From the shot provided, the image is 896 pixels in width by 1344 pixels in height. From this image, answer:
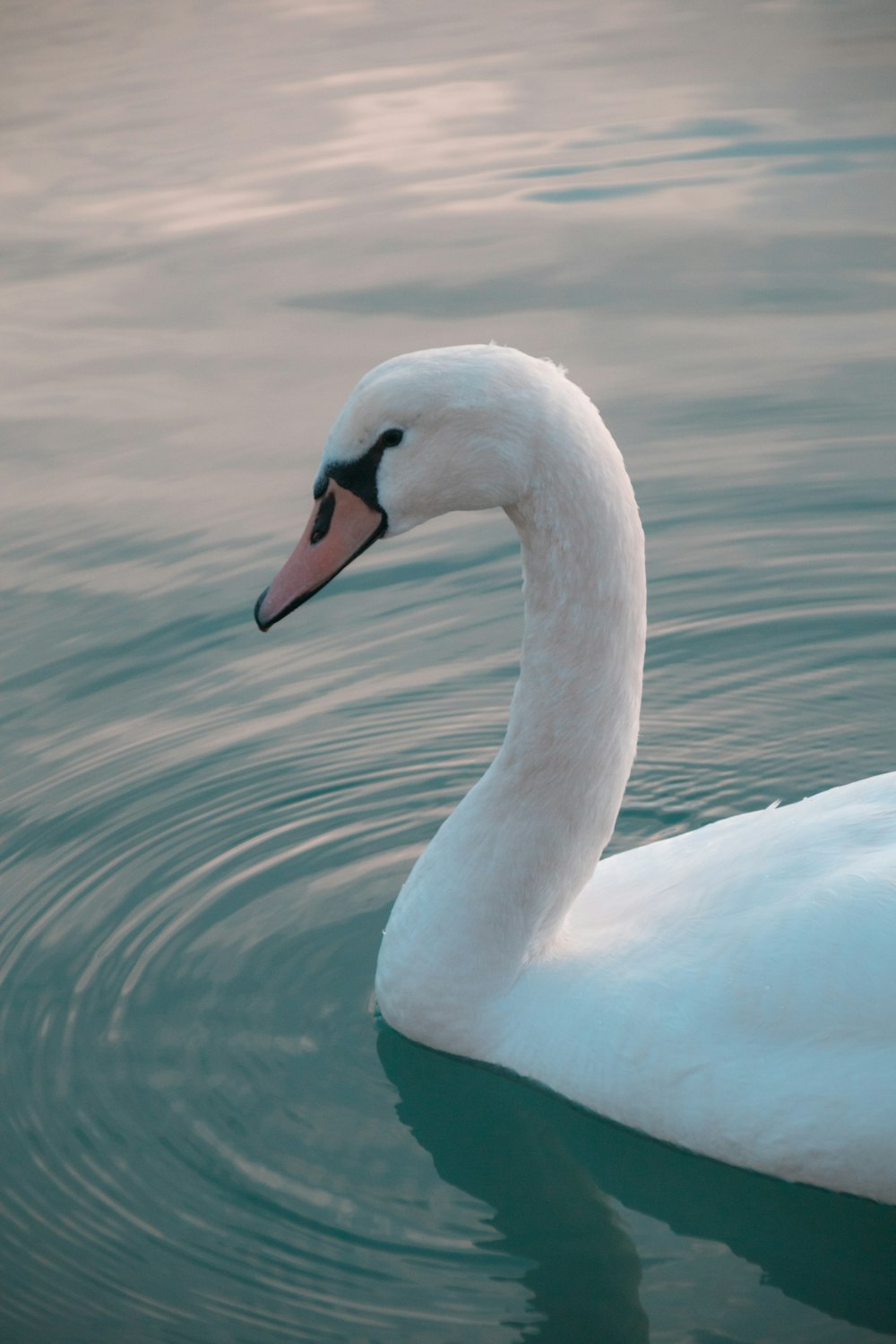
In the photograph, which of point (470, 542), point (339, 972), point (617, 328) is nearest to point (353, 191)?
point (617, 328)

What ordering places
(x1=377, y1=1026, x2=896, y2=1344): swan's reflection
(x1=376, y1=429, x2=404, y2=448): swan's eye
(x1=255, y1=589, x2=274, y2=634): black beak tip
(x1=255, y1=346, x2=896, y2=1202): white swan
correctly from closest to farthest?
(x1=377, y1=1026, x2=896, y2=1344): swan's reflection → (x1=255, y1=346, x2=896, y2=1202): white swan → (x1=376, y1=429, x2=404, y2=448): swan's eye → (x1=255, y1=589, x2=274, y2=634): black beak tip

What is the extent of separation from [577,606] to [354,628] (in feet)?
8.50

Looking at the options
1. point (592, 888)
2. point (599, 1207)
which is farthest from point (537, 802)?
point (599, 1207)

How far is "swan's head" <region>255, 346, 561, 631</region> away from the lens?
13.2 ft

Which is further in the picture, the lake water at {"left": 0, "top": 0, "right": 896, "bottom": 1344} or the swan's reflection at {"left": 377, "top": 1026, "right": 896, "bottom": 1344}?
the lake water at {"left": 0, "top": 0, "right": 896, "bottom": 1344}

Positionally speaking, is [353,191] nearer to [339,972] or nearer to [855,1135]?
[339,972]

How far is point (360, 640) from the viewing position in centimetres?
671

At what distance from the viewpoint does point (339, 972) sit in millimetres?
5012

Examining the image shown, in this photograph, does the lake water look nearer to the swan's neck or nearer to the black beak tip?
the swan's neck

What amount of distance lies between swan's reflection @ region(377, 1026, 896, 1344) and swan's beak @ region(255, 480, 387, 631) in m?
1.25

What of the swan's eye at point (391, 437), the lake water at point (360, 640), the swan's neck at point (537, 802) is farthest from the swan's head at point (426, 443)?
the lake water at point (360, 640)

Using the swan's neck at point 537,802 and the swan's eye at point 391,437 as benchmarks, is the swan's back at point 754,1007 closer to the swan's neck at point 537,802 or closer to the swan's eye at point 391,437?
the swan's neck at point 537,802

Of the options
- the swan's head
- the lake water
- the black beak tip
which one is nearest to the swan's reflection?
the lake water

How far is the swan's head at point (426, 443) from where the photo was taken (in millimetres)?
4031
